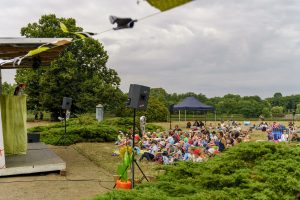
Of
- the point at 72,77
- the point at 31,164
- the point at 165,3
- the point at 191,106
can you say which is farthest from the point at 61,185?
the point at 72,77

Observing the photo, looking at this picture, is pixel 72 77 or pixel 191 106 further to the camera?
pixel 72 77

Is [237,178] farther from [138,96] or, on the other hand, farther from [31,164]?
[31,164]

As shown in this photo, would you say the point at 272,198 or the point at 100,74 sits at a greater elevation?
the point at 100,74

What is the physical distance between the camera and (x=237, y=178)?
500 cm

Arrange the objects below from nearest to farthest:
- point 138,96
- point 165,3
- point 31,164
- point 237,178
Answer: point 165,3, point 237,178, point 138,96, point 31,164

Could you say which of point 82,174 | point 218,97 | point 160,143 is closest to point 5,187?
point 82,174

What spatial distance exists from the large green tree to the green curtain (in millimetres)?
21648

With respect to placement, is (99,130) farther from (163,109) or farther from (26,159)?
(163,109)

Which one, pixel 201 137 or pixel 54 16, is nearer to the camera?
pixel 201 137

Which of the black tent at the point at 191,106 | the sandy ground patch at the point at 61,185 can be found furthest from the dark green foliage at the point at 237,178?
the black tent at the point at 191,106

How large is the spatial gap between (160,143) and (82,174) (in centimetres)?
490

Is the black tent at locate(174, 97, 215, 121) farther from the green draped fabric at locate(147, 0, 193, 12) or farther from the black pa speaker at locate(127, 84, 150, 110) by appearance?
the green draped fabric at locate(147, 0, 193, 12)

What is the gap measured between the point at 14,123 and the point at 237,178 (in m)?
6.57

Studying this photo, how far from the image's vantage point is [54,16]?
34.2 metres
